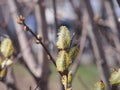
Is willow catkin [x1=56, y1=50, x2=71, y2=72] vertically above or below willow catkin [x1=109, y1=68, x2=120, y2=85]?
above

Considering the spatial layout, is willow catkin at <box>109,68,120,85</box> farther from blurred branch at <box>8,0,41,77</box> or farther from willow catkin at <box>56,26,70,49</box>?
blurred branch at <box>8,0,41,77</box>

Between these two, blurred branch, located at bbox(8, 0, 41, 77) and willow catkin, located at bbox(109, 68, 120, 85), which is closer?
willow catkin, located at bbox(109, 68, 120, 85)

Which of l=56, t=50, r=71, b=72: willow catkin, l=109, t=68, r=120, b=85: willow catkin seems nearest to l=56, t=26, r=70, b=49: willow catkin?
l=56, t=50, r=71, b=72: willow catkin

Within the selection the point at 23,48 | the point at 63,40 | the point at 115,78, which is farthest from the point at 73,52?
the point at 23,48

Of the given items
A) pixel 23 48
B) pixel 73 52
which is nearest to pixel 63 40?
pixel 73 52

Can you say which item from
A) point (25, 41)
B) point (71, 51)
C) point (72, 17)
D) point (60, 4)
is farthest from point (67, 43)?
point (60, 4)

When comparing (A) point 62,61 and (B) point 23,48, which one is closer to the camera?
(A) point 62,61

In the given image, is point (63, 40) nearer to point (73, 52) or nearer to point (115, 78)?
point (73, 52)

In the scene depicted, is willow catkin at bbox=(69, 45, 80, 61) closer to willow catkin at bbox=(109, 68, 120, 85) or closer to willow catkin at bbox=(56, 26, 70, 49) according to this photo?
willow catkin at bbox=(56, 26, 70, 49)

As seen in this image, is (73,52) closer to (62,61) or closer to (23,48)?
(62,61)

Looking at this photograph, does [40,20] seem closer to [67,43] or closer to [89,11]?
[89,11]

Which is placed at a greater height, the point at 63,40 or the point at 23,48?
the point at 63,40

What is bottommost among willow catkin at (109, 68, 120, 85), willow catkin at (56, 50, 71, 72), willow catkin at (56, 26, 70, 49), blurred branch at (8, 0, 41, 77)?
blurred branch at (8, 0, 41, 77)
